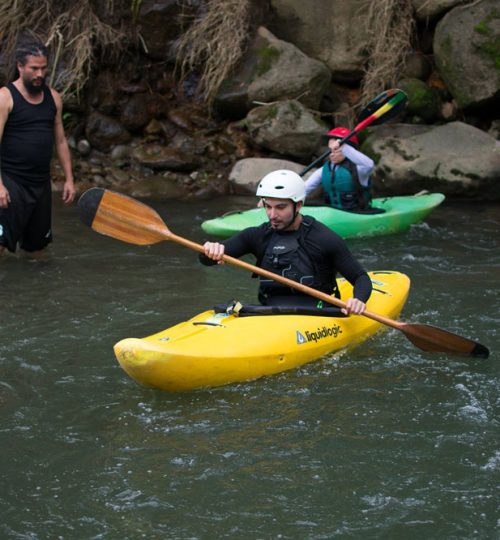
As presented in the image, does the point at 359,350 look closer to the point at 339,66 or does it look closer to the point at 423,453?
the point at 423,453

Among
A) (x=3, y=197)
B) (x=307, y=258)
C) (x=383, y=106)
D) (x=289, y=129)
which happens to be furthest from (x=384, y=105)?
(x=307, y=258)

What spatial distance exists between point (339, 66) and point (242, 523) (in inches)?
310

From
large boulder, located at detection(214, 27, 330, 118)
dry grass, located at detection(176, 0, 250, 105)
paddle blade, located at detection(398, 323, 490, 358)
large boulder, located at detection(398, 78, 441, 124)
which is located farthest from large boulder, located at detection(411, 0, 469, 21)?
paddle blade, located at detection(398, 323, 490, 358)

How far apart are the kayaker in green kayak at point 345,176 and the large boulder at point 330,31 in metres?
2.64

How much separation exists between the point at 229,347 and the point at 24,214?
280 cm

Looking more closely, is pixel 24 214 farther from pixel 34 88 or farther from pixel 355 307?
pixel 355 307

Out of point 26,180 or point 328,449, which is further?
point 26,180

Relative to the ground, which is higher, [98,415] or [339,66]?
[339,66]

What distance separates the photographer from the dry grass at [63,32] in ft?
33.0

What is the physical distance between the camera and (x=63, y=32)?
408 inches

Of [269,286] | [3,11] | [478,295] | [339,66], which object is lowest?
[478,295]

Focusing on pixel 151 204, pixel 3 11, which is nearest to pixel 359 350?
pixel 151 204

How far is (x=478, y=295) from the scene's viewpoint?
6418 millimetres

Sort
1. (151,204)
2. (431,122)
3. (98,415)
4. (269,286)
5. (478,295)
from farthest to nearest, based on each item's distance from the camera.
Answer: (431,122)
(151,204)
(478,295)
(269,286)
(98,415)
